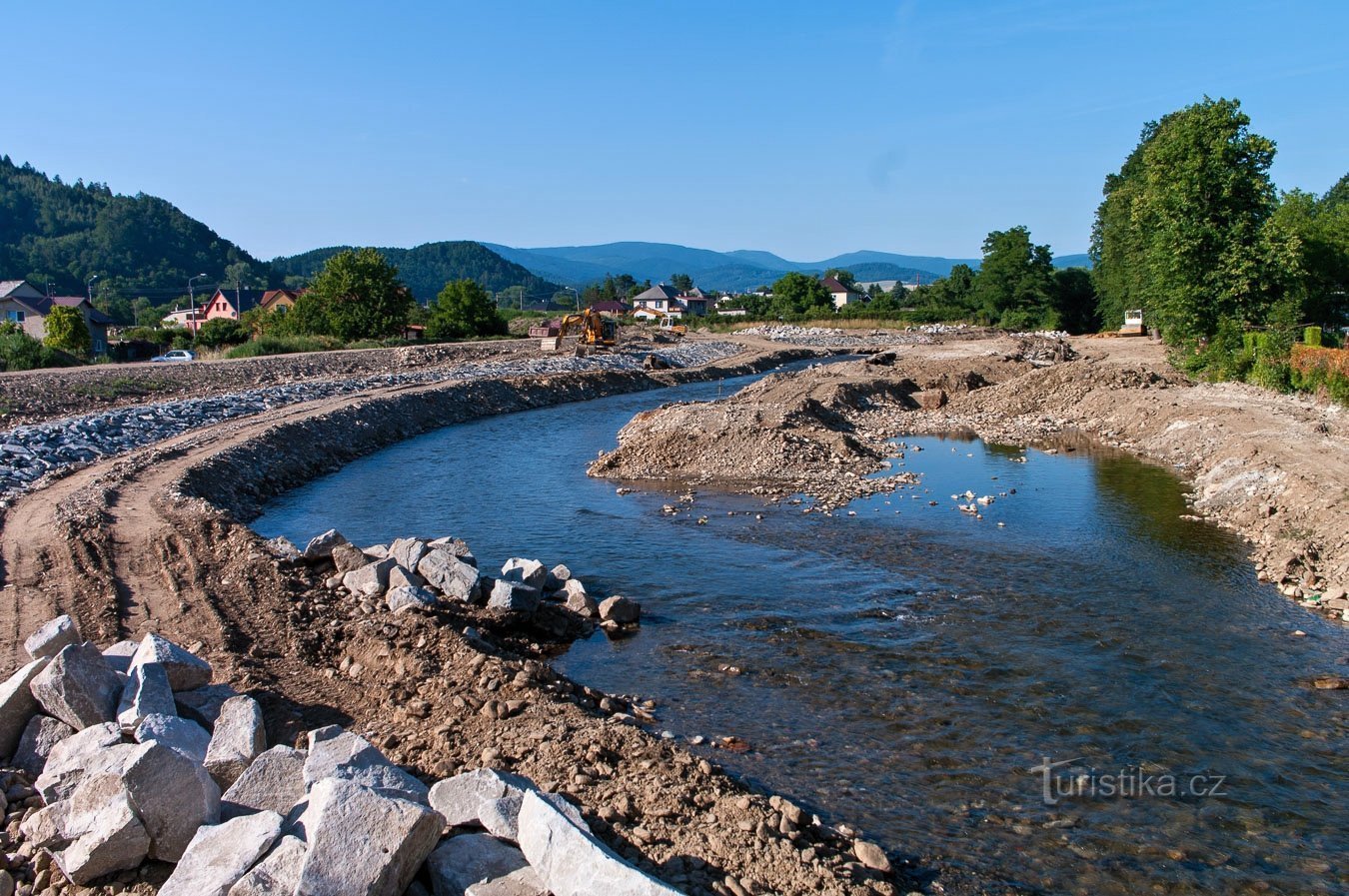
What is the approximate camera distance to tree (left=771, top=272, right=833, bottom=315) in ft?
340

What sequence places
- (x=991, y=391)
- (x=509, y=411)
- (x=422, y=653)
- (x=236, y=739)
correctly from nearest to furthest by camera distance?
(x=236, y=739), (x=422, y=653), (x=991, y=391), (x=509, y=411)

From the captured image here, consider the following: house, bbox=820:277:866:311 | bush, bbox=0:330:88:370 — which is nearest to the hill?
bush, bbox=0:330:88:370

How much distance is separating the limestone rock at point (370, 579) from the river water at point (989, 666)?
8.79ft

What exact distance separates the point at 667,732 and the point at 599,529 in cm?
794

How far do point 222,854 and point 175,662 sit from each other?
300 cm

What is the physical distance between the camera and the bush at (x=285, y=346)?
4628 centimetres

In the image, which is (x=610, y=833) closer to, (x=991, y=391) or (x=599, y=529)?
(x=599, y=529)

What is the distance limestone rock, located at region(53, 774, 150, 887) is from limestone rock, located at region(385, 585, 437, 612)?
4.98 meters

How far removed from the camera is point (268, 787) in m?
5.93

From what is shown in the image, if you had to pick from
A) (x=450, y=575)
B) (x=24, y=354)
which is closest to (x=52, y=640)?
(x=450, y=575)

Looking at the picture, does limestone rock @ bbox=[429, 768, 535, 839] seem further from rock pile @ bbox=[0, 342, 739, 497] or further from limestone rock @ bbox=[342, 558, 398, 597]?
rock pile @ bbox=[0, 342, 739, 497]

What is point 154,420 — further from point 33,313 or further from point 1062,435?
point 33,313

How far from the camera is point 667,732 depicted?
8414 millimetres

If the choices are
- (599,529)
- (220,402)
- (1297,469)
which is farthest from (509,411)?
(1297,469)
